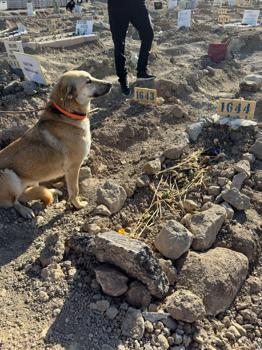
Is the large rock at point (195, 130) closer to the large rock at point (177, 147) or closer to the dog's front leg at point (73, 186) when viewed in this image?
the large rock at point (177, 147)

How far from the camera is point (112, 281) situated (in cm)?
288

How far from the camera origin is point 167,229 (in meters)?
3.38

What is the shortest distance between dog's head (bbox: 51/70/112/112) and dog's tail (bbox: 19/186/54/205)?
95 centimetres

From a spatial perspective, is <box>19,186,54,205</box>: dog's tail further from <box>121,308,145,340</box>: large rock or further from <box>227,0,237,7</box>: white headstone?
<box>227,0,237,7</box>: white headstone

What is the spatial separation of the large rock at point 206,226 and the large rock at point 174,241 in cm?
17

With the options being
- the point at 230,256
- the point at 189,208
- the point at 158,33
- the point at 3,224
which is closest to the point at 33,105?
the point at 3,224

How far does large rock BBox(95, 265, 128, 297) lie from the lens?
2.88 meters

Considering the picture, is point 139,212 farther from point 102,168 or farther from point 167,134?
point 167,134

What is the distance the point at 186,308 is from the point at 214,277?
475 millimetres

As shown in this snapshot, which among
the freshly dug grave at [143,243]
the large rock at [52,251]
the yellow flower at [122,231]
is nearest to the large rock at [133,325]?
the freshly dug grave at [143,243]

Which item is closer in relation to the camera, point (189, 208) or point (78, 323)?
point (78, 323)

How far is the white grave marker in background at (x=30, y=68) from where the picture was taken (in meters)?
6.52

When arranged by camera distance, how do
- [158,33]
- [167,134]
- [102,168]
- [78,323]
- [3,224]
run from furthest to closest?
[158,33] → [167,134] → [102,168] → [3,224] → [78,323]

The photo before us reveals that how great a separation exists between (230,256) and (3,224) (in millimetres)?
2266
